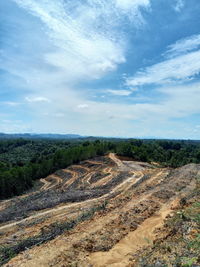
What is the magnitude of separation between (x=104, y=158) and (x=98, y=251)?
37263 millimetres

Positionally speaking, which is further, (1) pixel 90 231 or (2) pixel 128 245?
(1) pixel 90 231

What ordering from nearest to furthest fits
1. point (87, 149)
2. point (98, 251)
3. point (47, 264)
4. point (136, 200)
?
point (47, 264) → point (98, 251) → point (136, 200) → point (87, 149)

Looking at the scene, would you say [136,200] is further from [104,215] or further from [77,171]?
[77,171]

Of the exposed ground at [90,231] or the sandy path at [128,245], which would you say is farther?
the exposed ground at [90,231]

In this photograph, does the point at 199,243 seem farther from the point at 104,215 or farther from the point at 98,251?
the point at 104,215

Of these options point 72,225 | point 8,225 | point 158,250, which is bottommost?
point 8,225

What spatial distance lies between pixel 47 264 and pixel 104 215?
5.51 meters

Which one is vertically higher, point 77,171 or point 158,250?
point 158,250

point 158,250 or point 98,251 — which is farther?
point 98,251

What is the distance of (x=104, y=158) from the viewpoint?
4638 cm

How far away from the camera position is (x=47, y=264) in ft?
27.0

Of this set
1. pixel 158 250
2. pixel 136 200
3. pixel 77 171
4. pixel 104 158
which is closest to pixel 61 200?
pixel 136 200

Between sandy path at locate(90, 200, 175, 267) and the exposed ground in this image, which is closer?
sandy path at locate(90, 200, 175, 267)

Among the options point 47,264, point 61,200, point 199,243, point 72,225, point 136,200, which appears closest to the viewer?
point 199,243
